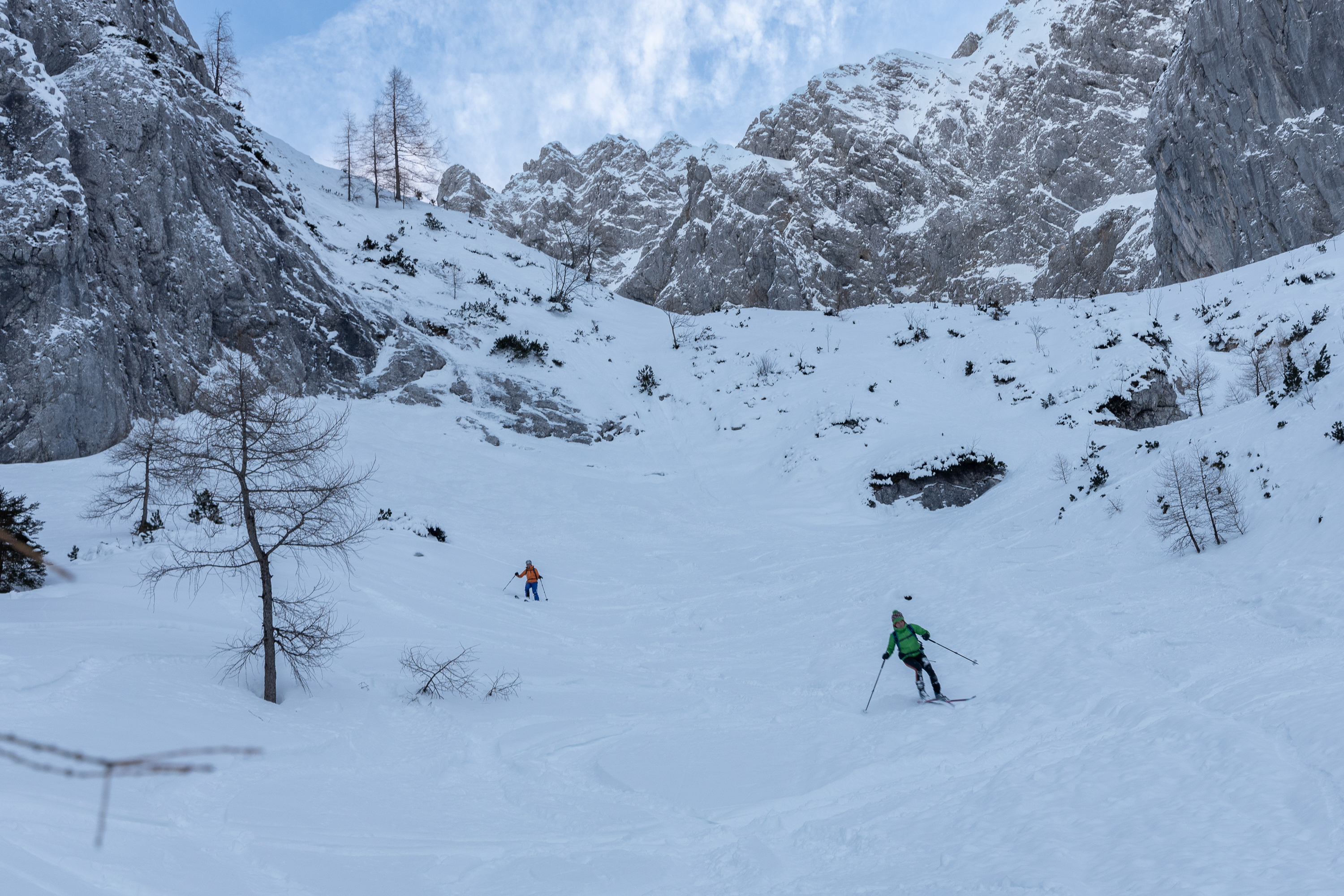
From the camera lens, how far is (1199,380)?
73.8 ft

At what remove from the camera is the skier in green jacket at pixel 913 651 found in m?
10.4

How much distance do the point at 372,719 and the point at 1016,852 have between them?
24.9ft

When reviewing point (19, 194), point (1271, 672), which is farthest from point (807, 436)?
point (19, 194)

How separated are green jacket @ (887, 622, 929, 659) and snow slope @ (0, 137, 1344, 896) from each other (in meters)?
0.64

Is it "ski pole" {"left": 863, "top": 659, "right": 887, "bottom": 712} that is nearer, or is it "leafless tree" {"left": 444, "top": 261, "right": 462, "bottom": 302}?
"ski pole" {"left": 863, "top": 659, "right": 887, "bottom": 712}

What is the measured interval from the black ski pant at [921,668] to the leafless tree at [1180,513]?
6033 millimetres

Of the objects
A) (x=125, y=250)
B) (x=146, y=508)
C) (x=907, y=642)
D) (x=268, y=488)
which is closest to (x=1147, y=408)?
(x=907, y=642)

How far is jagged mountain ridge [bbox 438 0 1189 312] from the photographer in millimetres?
65875

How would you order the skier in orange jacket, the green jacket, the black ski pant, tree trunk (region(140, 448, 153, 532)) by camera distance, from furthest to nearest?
the skier in orange jacket → tree trunk (region(140, 448, 153, 532)) → the green jacket → the black ski pant

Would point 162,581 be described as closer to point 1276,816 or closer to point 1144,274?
point 1276,816

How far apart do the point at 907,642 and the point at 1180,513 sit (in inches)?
273

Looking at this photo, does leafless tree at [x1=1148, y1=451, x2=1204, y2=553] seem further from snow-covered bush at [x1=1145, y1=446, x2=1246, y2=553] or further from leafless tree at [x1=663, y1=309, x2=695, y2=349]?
leafless tree at [x1=663, y1=309, x2=695, y2=349]

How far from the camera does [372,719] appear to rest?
9.34 m

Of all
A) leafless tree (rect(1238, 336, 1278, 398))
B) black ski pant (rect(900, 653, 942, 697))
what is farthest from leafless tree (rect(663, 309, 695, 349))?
black ski pant (rect(900, 653, 942, 697))
